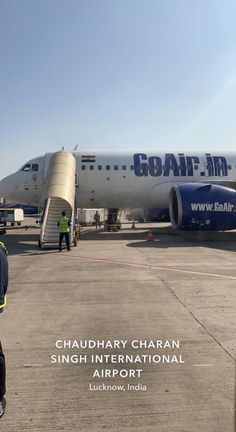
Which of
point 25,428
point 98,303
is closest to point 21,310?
point 98,303

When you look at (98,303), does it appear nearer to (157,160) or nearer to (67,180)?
(67,180)

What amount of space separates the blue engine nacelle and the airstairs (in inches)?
192

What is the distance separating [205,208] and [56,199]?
6633mm

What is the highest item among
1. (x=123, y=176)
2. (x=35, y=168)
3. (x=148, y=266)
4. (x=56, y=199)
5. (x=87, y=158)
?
(x=87, y=158)

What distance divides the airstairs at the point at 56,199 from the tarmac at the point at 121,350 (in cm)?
634

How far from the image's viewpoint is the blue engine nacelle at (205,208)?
1789cm

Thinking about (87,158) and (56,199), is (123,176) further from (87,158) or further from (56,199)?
(56,199)

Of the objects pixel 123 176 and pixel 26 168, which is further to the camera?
pixel 26 168

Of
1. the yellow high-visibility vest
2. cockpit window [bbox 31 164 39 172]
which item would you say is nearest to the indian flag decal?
cockpit window [bbox 31 164 39 172]

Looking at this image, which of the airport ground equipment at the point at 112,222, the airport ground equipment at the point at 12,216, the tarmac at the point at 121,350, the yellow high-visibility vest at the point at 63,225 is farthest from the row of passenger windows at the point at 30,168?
the airport ground equipment at the point at 12,216

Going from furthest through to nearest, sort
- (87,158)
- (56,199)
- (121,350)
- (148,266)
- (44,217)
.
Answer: (87,158), (56,199), (44,217), (148,266), (121,350)

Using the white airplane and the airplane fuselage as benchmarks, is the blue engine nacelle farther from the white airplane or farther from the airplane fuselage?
the airplane fuselage

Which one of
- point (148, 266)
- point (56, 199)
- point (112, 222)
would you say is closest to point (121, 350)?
point (148, 266)

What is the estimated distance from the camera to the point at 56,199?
17688 mm
